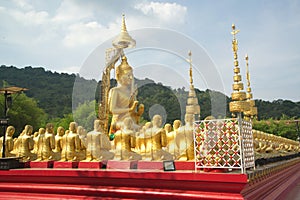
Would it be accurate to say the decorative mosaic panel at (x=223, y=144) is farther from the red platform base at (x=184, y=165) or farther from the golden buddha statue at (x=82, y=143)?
the golden buddha statue at (x=82, y=143)

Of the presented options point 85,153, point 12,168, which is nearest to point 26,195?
point 12,168

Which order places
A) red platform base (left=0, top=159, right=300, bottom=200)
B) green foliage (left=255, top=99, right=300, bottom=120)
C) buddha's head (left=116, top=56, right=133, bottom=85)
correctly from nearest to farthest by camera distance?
red platform base (left=0, top=159, right=300, bottom=200) → buddha's head (left=116, top=56, right=133, bottom=85) → green foliage (left=255, top=99, right=300, bottom=120)

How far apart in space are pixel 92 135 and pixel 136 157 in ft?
4.61

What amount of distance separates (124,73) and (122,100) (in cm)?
116

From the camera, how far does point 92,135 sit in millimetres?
7352

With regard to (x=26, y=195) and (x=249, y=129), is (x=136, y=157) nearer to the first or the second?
(x=249, y=129)

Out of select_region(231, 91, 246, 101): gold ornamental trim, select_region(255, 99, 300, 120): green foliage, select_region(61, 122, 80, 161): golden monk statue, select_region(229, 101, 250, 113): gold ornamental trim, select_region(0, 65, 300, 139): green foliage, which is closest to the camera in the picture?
select_region(229, 101, 250, 113): gold ornamental trim

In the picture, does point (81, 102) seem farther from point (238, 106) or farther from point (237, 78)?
point (238, 106)

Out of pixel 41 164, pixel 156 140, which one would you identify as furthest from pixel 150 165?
pixel 41 164

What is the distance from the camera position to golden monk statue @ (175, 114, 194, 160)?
19.7ft

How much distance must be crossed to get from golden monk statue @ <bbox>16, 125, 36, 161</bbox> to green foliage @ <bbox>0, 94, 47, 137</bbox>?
22.6 m

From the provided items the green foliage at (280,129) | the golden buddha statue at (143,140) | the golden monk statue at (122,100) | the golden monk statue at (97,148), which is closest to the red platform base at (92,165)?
the golden monk statue at (97,148)

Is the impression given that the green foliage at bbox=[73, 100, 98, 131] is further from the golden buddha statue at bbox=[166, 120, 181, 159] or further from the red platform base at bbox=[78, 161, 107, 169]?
the golden buddha statue at bbox=[166, 120, 181, 159]

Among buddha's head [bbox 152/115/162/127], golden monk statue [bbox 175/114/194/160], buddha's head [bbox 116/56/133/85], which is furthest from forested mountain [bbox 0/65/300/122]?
buddha's head [bbox 152/115/162/127]
